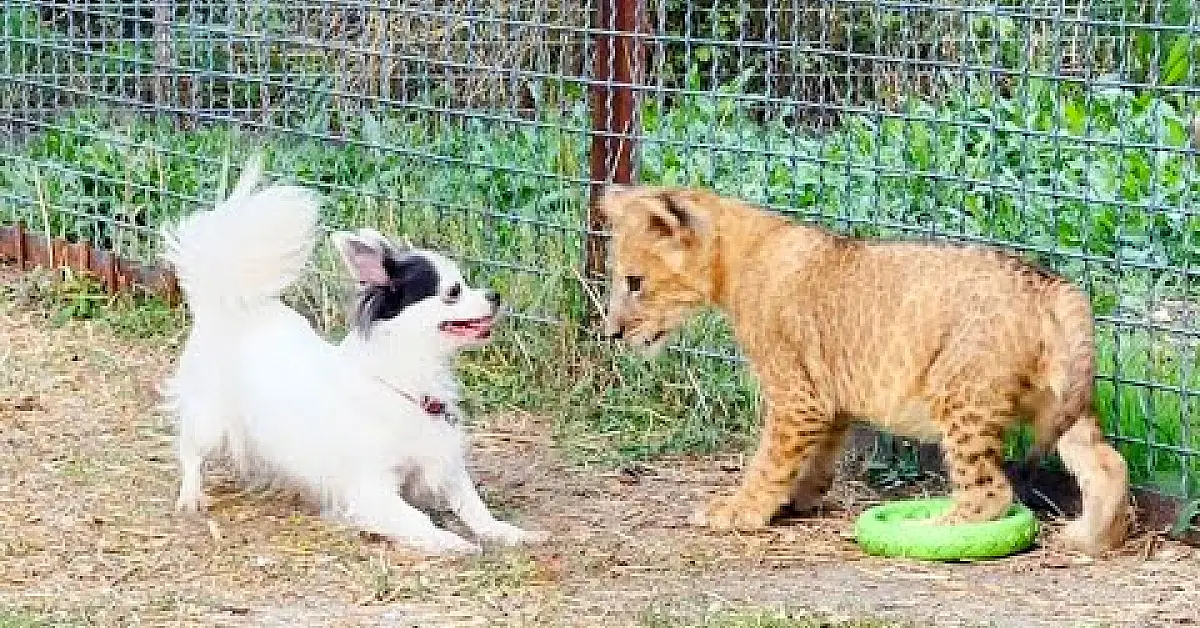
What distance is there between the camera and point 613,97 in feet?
21.7

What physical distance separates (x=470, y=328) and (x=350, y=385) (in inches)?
14.1

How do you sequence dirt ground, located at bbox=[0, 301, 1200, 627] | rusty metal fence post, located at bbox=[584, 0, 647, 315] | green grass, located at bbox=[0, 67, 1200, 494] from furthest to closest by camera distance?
rusty metal fence post, located at bbox=[584, 0, 647, 315]
green grass, located at bbox=[0, 67, 1200, 494]
dirt ground, located at bbox=[0, 301, 1200, 627]

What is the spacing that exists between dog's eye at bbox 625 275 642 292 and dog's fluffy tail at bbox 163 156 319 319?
96 cm

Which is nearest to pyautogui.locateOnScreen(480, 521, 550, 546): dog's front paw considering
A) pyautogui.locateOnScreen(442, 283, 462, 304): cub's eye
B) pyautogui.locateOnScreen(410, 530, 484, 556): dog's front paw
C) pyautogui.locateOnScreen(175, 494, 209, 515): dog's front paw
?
pyautogui.locateOnScreen(410, 530, 484, 556): dog's front paw

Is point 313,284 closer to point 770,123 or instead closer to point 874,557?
point 770,123

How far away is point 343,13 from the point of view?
24.8 ft

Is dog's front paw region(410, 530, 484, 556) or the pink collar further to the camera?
the pink collar

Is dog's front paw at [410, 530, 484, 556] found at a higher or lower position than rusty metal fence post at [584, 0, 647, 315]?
lower

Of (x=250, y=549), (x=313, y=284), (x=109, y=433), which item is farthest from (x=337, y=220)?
(x=250, y=549)

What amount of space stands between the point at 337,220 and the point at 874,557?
9.58 feet

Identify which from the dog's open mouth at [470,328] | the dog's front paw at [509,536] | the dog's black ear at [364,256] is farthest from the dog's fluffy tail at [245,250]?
the dog's front paw at [509,536]

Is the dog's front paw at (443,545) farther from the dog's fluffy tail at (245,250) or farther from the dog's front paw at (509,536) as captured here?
the dog's fluffy tail at (245,250)

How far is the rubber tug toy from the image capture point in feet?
17.2

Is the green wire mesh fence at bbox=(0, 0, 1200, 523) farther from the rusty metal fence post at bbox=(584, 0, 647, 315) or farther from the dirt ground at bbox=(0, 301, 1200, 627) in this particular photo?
the dirt ground at bbox=(0, 301, 1200, 627)
